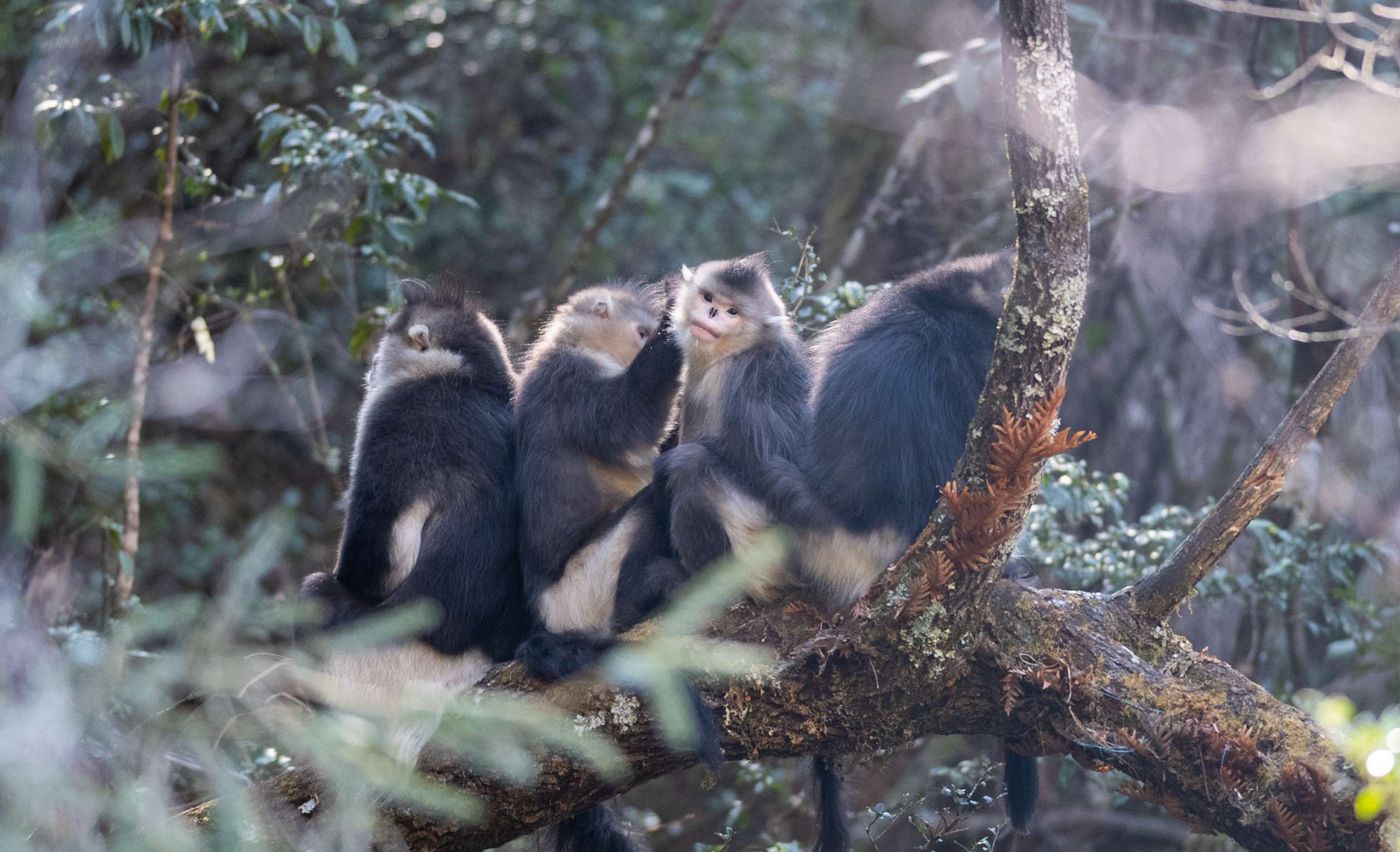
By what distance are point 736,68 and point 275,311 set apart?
4836 millimetres

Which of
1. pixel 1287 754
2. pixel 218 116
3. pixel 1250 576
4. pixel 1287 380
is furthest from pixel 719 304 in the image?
pixel 218 116

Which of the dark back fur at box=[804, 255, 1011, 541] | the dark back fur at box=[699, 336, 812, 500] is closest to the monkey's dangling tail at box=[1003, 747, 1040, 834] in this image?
the dark back fur at box=[804, 255, 1011, 541]

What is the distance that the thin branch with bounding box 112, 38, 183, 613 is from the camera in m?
4.75

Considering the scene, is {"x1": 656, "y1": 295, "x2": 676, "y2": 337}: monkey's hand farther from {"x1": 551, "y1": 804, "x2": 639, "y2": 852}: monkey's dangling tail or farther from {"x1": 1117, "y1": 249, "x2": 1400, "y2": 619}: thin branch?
{"x1": 1117, "y1": 249, "x2": 1400, "y2": 619}: thin branch

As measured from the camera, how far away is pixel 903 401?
12.4 feet

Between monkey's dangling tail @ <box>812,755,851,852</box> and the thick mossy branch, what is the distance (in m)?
0.37

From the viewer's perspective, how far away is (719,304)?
404cm

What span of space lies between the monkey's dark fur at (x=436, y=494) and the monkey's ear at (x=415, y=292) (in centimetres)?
4

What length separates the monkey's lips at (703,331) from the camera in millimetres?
3980

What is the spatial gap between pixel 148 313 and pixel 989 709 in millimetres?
3850

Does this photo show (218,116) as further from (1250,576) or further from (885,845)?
(1250,576)

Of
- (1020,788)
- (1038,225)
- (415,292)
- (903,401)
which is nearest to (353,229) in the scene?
(415,292)

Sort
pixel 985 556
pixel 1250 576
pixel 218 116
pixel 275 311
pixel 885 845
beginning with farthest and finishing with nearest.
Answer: pixel 218 116
pixel 885 845
pixel 275 311
pixel 1250 576
pixel 985 556

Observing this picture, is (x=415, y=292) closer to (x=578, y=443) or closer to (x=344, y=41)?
(x=578, y=443)
